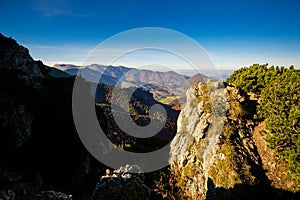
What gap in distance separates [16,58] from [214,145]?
28.3 metres

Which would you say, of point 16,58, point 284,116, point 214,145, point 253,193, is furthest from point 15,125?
point 284,116

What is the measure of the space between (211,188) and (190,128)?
8019 mm

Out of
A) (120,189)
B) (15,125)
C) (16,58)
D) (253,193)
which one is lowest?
(253,193)

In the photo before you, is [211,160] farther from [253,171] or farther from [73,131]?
[73,131]

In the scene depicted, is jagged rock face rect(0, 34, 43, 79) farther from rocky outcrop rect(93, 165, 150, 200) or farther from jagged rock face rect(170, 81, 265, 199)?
jagged rock face rect(170, 81, 265, 199)

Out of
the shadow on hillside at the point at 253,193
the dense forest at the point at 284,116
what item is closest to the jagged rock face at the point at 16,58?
the shadow on hillside at the point at 253,193

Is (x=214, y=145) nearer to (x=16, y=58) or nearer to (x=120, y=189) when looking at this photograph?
(x=120, y=189)

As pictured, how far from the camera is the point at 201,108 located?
23.0 meters

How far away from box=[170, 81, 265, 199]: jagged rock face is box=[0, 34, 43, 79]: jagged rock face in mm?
22291

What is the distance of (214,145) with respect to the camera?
61.1 feet

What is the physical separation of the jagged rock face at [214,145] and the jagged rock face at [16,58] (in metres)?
22.3

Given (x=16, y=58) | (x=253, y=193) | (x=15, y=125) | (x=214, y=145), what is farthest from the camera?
(x=16, y=58)

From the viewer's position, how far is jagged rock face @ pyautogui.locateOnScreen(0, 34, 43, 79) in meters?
24.9

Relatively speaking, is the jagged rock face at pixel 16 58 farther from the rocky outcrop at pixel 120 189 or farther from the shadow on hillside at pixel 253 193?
the shadow on hillside at pixel 253 193
